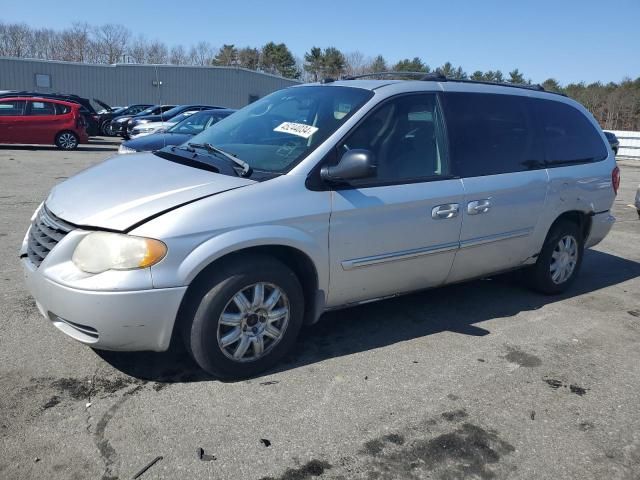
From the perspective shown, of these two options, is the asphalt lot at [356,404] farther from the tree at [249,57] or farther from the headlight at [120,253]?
the tree at [249,57]

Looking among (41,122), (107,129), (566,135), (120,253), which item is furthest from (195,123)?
(107,129)

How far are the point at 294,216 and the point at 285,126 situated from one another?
0.91 metres

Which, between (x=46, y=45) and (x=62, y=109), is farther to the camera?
(x=46, y=45)

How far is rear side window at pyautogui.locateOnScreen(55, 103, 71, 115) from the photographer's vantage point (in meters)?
17.4

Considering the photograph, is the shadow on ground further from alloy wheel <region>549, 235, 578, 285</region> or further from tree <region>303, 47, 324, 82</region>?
tree <region>303, 47, 324, 82</region>

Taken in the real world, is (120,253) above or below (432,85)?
below

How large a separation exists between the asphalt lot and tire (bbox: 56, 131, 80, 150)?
1437 cm

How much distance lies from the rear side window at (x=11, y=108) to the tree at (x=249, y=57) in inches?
2643

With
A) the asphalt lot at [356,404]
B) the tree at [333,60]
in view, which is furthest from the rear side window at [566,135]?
the tree at [333,60]

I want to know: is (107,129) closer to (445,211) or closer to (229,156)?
(229,156)

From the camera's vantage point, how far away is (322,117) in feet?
12.7

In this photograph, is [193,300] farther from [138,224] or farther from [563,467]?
[563,467]

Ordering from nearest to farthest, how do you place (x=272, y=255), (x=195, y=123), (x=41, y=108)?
(x=272, y=255)
(x=195, y=123)
(x=41, y=108)

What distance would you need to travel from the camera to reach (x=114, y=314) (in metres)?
2.98
